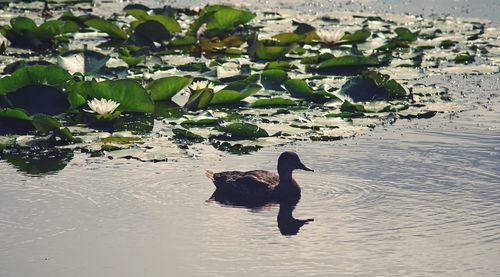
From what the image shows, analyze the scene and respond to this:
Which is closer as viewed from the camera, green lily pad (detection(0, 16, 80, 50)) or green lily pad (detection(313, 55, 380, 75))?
green lily pad (detection(313, 55, 380, 75))

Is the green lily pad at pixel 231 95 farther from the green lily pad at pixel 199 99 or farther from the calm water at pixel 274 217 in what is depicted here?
the calm water at pixel 274 217

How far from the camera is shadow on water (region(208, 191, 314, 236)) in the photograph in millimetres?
8062

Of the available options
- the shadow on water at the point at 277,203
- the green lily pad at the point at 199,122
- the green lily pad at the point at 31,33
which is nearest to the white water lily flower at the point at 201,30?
the green lily pad at the point at 31,33

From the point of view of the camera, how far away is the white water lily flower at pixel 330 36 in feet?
47.0

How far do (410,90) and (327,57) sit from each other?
169 centimetres

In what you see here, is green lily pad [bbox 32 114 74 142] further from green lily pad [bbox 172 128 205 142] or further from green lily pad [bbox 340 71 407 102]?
green lily pad [bbox 340 71 407 102]

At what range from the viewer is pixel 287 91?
467 inches

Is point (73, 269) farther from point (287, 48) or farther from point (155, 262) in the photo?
point (287, 48)

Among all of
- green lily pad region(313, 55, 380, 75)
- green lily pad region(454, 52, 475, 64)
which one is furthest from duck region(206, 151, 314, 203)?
green lily pad region(454, 52, 475, 64)

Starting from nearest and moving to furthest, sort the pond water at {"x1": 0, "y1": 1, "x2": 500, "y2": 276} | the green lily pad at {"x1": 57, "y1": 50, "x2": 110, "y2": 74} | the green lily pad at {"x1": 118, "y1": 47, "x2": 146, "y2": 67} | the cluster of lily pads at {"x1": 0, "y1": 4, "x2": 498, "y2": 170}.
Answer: the pond water at {"x1": 0, "y1": 1, "x2": 500, "y2": 276}, the cluster of lily pads at {"x1": 0, "y1": 4, "x2": 498, "y2": 170}, the green lily pad at {"x1": 57, "y1": 50, "x2": 110, "y2": 74}, the green lily pad at {"x1": 118, "y1": 47, "x2": 146, "y2": 67}

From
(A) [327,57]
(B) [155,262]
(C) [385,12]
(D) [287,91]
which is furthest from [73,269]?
(C) [385,12]

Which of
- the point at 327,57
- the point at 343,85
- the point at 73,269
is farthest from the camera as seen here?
the point at 327,57

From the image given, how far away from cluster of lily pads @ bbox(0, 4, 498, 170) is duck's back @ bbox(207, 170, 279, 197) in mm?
896

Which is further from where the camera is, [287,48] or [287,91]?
[287,48]
